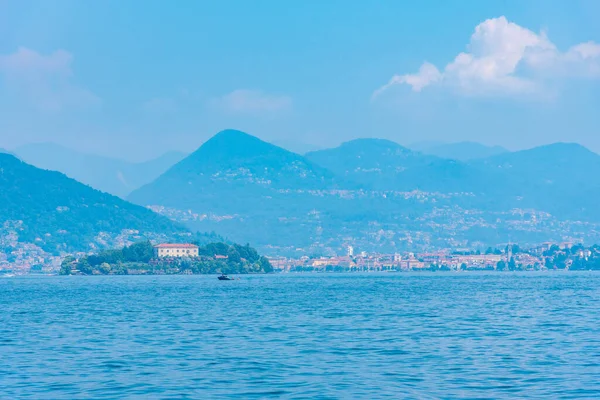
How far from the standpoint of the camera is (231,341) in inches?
2689

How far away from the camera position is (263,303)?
379 feet

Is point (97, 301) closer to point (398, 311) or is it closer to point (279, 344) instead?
point (398, 311)

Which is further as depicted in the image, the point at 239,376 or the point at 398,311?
the point at 398,311

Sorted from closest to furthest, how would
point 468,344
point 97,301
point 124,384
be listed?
point 124,384 → point 468,344 → point 97,301

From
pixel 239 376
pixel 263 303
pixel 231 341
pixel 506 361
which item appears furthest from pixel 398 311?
pixel 239 376

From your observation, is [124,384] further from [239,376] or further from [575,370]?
[575,370]

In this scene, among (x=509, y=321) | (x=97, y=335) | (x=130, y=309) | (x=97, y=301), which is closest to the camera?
(x=97, y=335)

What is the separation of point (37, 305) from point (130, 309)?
728 inches

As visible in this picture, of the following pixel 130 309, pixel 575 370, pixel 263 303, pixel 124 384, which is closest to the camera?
pixel 124 384

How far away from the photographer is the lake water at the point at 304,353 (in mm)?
47938

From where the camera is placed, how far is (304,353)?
60.7 metres

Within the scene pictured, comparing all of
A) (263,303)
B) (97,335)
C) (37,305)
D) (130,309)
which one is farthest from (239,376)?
(37,305)

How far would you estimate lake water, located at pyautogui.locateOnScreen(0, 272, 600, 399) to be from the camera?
157 feet

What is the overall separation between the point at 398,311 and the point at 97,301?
43.8m
